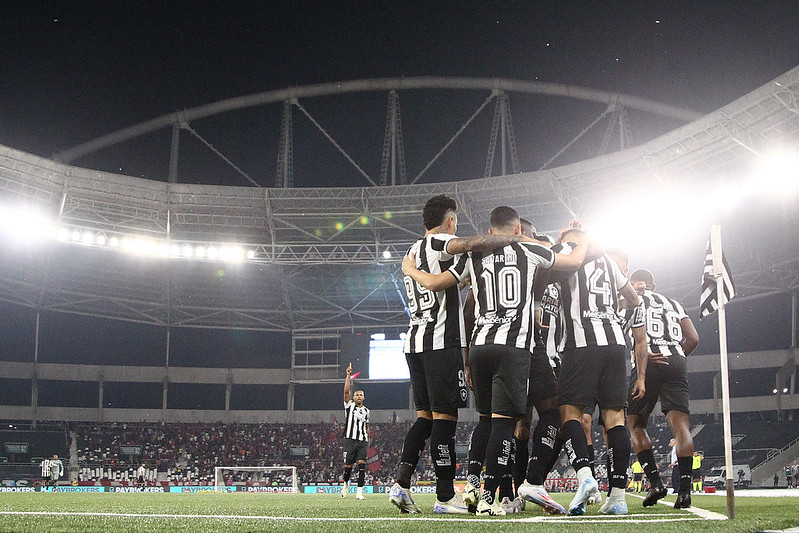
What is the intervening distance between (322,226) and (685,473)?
25.0m

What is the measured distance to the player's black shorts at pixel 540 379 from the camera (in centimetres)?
688

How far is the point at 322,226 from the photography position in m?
31.5

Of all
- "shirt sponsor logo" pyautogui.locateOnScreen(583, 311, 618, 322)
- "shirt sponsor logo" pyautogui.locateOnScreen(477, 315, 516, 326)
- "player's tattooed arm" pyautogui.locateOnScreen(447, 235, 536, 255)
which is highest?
"player's tattooed arm" pyautogui.locateOnScreen(447, 235, 536, 255)

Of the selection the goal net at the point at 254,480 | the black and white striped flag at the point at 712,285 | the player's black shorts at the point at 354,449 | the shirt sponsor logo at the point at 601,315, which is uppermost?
the black and white striped flag at the point at 712,285

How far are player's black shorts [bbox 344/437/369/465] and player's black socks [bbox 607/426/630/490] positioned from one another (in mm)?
10254

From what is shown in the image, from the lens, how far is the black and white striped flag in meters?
5.77

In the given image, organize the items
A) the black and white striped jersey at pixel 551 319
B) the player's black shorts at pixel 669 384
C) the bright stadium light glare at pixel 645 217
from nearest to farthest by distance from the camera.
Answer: the black and white striped jersey at pixel 551 319
the player's black shorts at pixel 669 384
the bright stadium light glare at pixel 645 217

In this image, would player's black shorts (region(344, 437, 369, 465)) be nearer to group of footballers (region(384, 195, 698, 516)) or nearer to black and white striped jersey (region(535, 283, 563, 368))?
group of footballers (region(384, 195, 698, 516))

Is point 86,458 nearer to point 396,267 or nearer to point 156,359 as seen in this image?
point 156,359

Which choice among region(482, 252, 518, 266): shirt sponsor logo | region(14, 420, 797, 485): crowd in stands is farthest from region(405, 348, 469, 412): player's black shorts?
region(14, 420, 797, 485): crowd in stands

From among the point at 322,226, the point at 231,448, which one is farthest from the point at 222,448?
the point at 322,226

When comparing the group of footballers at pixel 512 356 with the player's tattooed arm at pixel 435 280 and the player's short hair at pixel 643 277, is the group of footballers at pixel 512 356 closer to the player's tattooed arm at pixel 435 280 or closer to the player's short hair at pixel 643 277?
the player's tattooed arm at pixel 435 280

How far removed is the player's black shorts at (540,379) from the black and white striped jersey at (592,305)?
0.80ft

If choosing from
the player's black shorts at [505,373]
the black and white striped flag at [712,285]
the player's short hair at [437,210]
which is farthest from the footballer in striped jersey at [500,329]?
the black and white striped flag at [712,285]
